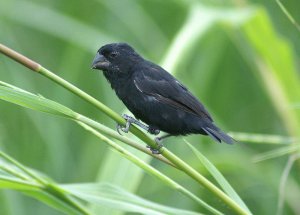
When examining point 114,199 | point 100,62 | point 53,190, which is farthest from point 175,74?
point 53,190

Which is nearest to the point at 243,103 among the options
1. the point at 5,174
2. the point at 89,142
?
the point at 89,142

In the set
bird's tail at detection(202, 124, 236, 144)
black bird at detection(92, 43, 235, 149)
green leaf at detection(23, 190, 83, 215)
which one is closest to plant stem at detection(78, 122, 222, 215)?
green leaf at detection(23, 190, 83, 215)

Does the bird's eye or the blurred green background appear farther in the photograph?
the blurred green background

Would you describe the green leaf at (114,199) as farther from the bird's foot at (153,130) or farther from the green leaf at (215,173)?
the bird's foot at (153,130)

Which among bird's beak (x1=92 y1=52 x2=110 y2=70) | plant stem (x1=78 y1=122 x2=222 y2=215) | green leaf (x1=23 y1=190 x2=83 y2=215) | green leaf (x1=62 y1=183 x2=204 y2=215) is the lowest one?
green leaf (x1=23 y1=190 x2=83 y2=215)

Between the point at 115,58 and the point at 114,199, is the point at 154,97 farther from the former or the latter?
the point at 114,199

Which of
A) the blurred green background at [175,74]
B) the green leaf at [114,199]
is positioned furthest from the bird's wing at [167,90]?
the green leaf at [114,199]

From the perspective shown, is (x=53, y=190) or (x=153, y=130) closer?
(x=53, y=190)

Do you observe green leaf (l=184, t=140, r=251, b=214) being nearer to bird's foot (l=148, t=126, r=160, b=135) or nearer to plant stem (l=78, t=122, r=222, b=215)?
plant stem (l=78, t=122, r=222, b=215)
